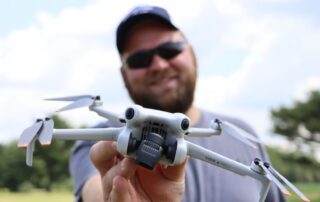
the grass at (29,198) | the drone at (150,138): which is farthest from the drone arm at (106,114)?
the grass at (29,198)

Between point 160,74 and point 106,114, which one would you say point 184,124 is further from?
point 160,74

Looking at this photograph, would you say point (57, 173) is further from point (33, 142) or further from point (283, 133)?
point (33, 142)

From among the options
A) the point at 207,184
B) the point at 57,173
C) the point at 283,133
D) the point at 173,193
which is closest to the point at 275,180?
the point at 173,193

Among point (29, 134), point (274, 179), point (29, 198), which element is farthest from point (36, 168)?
point (274, 179)

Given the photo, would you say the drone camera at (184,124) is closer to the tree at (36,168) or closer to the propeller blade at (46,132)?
the propeller blade at (46,132)

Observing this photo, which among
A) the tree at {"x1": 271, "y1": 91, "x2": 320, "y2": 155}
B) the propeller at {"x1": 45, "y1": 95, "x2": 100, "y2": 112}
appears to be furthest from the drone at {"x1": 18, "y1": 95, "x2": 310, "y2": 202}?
the tree at {"x1": 271, "y1": 91, "x2": 320, "y2": 155}

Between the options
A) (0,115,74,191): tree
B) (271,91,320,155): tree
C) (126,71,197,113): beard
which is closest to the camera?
(126,71,197,113): beard

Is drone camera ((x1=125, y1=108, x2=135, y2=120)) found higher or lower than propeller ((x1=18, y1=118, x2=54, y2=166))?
higher

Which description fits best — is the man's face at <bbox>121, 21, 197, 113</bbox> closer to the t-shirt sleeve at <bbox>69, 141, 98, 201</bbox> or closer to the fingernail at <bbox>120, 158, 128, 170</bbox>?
the t-shirt sleeve at <bbox>69, 141, 98, 201</bbox>
